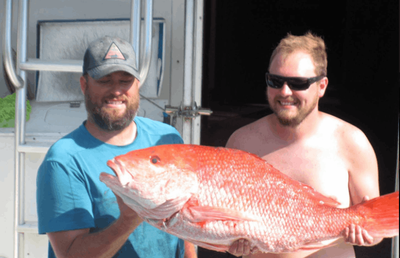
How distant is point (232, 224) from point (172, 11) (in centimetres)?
198

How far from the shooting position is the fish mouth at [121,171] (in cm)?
139

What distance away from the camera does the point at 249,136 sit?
2.17 meters

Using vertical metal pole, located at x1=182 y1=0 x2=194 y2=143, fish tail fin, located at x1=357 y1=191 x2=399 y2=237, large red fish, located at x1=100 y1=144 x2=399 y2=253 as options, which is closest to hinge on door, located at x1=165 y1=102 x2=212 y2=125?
vertical metal pole, located at x1=182 y1=0 x2=194 y2=143

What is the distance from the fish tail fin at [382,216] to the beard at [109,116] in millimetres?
1100

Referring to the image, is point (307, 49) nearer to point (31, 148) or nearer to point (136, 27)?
point (136, 27)

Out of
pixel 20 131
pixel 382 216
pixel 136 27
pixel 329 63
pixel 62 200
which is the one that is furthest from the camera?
pixel 329 63

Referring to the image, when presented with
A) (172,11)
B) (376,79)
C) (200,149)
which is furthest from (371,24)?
(200,149)

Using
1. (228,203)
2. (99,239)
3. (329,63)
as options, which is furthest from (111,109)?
(329,63)

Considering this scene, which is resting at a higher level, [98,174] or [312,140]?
[312,140]

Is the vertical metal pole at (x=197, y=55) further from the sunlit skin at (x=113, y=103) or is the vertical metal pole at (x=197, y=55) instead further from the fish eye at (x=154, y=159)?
the fish eye at (x=154, y=159)

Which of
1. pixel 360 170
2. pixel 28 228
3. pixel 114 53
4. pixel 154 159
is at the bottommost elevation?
pixel 28 228

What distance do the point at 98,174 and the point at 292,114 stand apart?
988 mm

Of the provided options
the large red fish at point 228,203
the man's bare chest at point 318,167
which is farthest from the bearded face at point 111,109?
the man's bare chest at point 318,167

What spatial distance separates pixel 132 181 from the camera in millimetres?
1431
